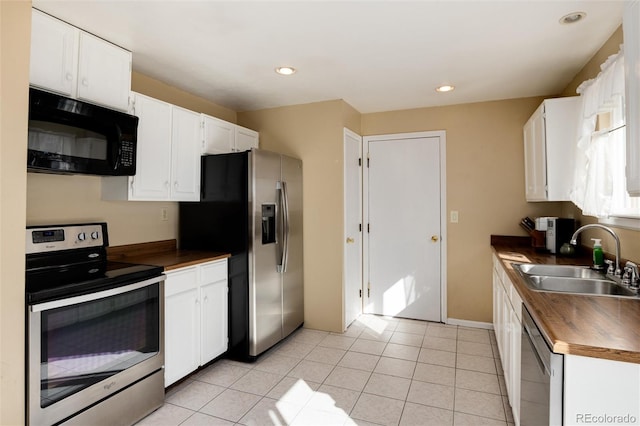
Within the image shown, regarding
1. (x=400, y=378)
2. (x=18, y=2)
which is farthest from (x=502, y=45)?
(x=18, y=2)

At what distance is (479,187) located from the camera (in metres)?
3.71

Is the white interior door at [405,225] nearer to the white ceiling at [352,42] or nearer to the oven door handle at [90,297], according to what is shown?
the white ceiling at [352,42]

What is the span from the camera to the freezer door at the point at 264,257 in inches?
115

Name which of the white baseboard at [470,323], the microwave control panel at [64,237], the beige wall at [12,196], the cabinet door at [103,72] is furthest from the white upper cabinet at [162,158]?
the white baseboard at [470,323]

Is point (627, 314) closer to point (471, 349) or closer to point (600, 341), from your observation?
point (600, 341)

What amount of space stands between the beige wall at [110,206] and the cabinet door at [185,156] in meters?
0.31

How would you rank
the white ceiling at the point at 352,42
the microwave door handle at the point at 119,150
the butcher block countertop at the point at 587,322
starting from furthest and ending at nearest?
the microwave door handle at the point at 119,150 < the white ceiling at the point at 352,42 < the butcher block countertop at the point at 587,322

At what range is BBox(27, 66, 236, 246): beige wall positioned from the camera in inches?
85.4

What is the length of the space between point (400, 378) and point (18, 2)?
3.07m

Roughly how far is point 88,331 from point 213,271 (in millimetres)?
1035

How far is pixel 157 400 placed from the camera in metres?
2.21

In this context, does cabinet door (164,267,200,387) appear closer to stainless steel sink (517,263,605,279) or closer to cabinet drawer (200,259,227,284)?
cabinet drawer (200,259,227,284)

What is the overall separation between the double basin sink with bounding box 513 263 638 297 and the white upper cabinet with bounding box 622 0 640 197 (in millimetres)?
741
